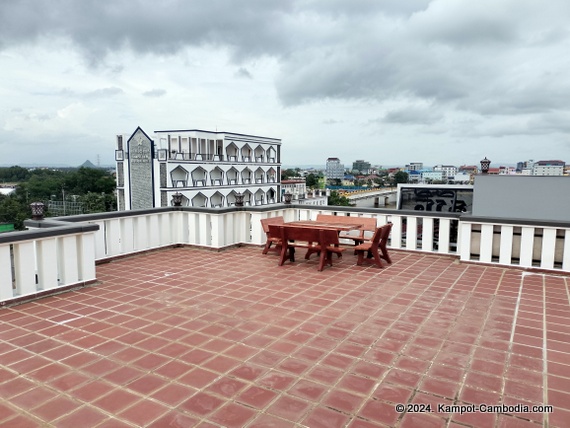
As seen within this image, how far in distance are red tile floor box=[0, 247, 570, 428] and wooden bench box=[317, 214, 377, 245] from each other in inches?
57.2

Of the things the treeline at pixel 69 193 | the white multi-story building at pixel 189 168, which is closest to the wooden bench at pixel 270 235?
the white multi-story building at pixel 189 168

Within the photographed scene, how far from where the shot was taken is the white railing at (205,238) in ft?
14.3

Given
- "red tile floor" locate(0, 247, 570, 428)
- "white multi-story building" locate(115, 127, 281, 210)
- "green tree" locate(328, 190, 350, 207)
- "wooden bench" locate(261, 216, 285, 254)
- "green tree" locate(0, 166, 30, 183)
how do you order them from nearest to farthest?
1. "red tile floor" locate(0, 247, 570, 428)
2. "wooden bench" locate(261, 216, 285, 254)
3. "white multi-story building" locate(115, 127, 281, 210)
4. "green tree" locate(328, 190, 350, 207)
5. "green tree" locate(0, 166, 30, 183)

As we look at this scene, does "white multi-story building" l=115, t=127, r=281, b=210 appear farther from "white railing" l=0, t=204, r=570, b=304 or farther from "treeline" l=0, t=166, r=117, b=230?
"white railing" l=0, t=204, r=570, b=304

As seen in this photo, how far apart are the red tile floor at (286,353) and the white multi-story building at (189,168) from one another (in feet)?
119

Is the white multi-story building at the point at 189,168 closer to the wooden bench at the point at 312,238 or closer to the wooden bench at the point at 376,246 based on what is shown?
the wooden bench at the point at 312,238

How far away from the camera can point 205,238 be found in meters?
7.34

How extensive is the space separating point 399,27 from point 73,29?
9.08 metres

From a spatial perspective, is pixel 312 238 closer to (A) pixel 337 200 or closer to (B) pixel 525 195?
(B) pixel 525 195

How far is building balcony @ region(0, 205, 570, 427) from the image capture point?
236 centimetres

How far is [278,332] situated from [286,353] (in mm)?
429

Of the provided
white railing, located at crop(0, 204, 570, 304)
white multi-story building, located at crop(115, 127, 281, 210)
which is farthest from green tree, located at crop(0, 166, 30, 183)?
white railing, located at crop(0, 204, 570, 304)

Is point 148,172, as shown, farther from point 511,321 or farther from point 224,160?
point 511,321

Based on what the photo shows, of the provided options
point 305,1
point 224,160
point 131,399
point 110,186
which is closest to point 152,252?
point 131,399
